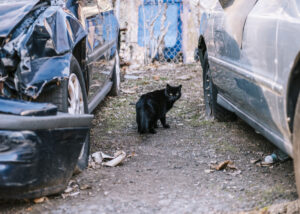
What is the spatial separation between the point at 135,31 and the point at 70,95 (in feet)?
26.3

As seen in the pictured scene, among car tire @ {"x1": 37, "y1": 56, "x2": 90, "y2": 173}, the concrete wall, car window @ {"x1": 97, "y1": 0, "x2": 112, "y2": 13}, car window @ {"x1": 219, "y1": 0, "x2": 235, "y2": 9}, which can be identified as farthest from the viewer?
the concrete wall

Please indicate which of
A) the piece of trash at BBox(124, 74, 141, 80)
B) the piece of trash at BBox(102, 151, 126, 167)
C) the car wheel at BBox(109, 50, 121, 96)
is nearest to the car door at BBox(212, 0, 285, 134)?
the piece of trash at BBox(102, 151, 126, 167)

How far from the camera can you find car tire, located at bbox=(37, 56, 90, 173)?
136 inches

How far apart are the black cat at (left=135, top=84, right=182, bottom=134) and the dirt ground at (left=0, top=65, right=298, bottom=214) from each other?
0.39ft

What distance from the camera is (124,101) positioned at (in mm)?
7652

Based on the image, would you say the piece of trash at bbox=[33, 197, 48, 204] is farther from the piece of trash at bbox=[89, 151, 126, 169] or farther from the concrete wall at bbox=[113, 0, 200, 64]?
the concrete wall at bbox=[113, 0, 200, 64]

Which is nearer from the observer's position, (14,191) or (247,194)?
(14,191)

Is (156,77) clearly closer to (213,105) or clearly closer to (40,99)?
(213,105)

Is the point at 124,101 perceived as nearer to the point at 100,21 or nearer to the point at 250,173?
the point at 100,21

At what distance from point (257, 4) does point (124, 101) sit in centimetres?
406

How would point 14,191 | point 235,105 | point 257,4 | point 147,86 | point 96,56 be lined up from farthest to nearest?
point 147,86 < point 96,56 < point 235,105 < point 257,4 < point 14,191

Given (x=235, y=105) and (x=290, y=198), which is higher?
(x=235, y=105)

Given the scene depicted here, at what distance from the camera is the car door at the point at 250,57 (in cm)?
326

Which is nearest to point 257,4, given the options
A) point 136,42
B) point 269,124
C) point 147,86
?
point 269,124
